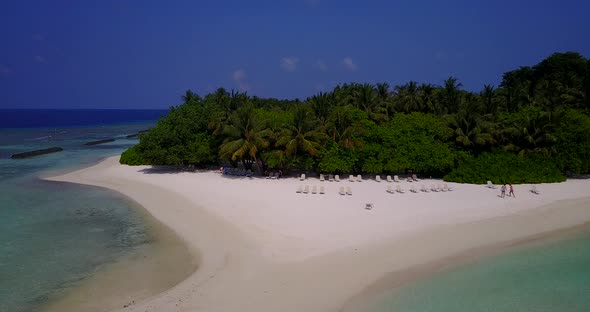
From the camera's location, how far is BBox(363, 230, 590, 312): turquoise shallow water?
11906mm

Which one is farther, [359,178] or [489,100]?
[489,100]

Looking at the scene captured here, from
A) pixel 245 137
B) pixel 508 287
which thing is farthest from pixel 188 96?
pixel 508 287

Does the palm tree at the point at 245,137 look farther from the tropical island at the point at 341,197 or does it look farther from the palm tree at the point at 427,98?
the palm tree at the point at 427,98

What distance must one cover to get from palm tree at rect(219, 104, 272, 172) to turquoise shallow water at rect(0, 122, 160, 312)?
28.2ft

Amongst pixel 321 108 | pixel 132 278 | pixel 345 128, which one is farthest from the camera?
pixel 321 108

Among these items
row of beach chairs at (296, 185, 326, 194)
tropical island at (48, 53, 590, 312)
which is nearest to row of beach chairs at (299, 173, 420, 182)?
tropical island at (48, 53, 590, 312)

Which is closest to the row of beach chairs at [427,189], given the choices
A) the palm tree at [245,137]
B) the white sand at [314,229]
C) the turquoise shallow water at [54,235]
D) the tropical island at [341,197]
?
the tropical island at [341,197]

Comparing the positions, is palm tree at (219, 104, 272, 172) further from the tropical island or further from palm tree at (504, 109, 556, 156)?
palm tree at (504, 109, 556, 156)

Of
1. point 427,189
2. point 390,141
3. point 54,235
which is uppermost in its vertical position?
point 390,141

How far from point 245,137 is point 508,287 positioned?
21.5 metres

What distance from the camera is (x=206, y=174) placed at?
3169cm

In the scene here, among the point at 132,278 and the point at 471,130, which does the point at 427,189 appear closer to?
the point at 471,130

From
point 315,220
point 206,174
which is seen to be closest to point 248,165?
point 206,174

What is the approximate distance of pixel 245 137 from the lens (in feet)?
99.6
